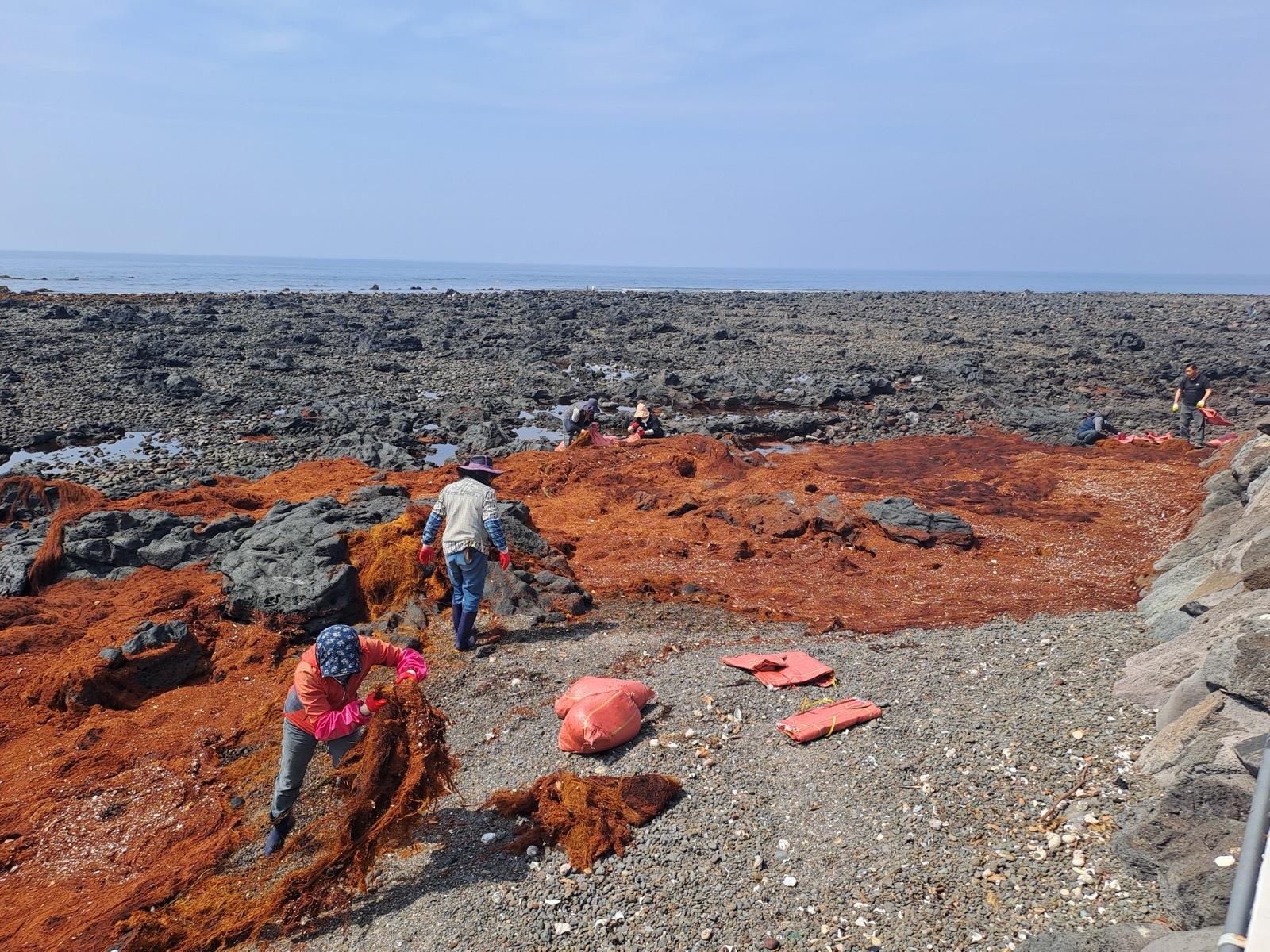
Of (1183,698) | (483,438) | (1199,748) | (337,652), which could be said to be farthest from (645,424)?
(1199,748)

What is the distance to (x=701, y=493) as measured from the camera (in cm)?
1505

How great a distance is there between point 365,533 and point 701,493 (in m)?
6.82

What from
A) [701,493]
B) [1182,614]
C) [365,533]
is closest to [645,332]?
[701,493]

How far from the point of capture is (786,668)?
751 cm

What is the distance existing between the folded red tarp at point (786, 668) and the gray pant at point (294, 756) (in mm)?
3603

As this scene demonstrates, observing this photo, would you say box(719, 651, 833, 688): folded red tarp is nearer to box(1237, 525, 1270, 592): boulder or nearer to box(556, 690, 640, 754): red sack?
box(556, 690, 640, 754): red sack

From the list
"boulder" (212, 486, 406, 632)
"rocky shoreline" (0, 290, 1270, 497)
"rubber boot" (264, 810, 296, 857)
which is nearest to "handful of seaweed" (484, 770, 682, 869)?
"rubber boot" (264, 810, 296, 857)

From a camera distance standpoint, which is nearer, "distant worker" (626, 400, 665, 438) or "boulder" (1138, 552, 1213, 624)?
"boulder" (1138, 552, 1213, 624)

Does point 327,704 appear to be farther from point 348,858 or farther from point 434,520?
point 434,520

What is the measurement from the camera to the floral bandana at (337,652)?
5.29 metres

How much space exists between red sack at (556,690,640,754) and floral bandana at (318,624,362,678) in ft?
6.38

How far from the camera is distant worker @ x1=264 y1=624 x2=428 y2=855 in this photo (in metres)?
5.34

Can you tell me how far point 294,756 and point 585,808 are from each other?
2078 millimetres

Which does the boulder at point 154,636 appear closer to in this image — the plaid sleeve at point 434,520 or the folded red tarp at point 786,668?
the plaid sleeve at point 434,520
